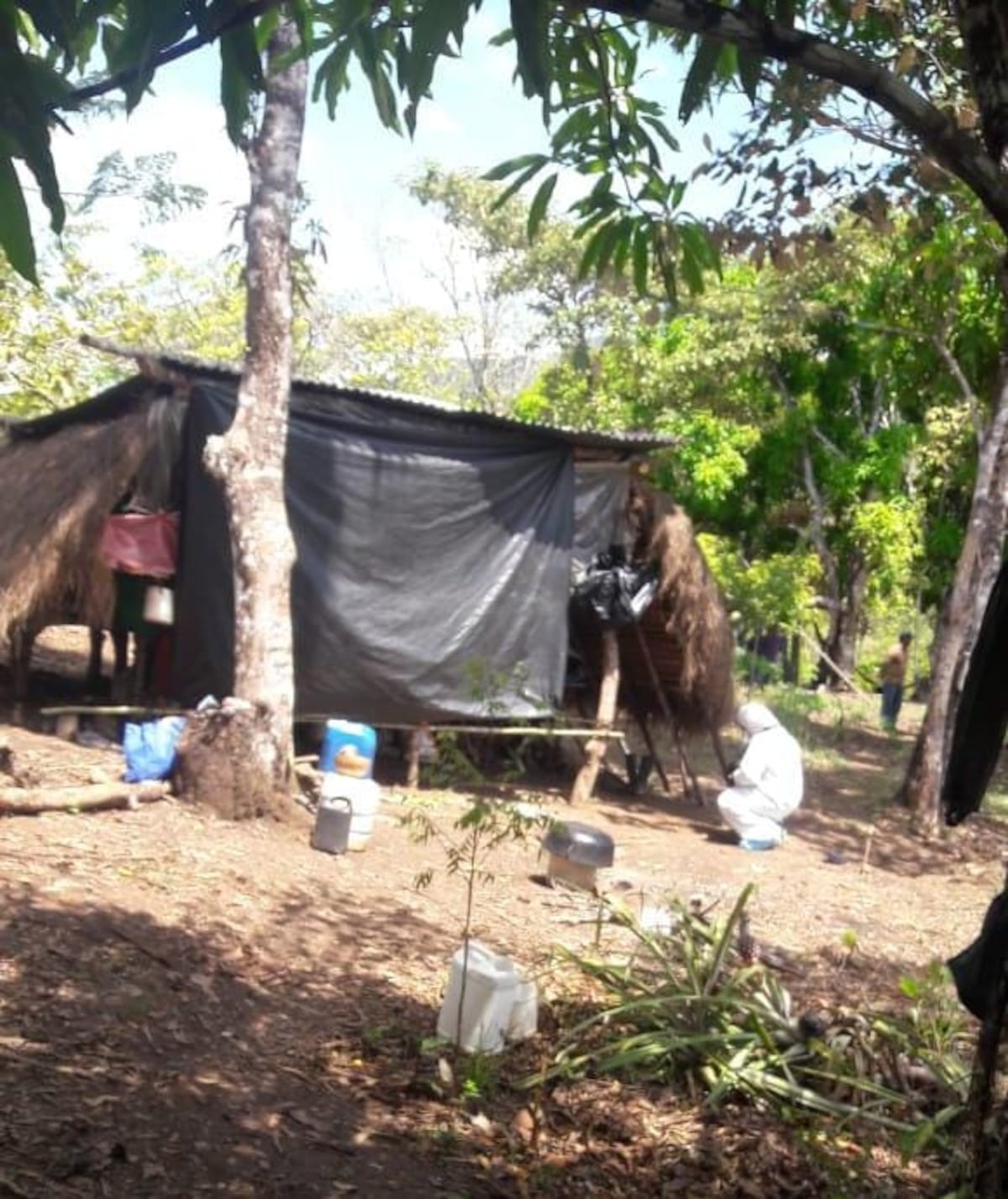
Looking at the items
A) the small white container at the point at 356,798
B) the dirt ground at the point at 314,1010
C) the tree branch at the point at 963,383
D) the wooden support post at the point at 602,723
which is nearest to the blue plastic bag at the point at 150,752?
the dirt ground at the point at 314,1010

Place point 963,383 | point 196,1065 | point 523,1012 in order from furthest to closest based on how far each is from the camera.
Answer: point 963,383
point 523,1012
point 196,1065

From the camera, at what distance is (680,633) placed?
1053 cm

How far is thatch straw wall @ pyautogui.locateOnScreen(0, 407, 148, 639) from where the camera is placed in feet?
29.9

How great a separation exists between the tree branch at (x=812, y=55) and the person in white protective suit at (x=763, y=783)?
718cm

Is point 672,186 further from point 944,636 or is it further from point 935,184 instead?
point 944,636

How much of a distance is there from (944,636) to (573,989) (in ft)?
19.9

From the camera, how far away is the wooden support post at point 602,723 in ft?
33.6

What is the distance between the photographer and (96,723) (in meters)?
9.57

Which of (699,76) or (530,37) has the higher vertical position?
(699,76)

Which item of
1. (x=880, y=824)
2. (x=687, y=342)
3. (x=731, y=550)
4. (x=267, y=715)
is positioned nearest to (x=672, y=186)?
(x=267, y=715)

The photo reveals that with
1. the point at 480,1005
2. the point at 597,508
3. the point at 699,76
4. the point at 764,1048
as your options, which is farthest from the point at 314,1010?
the point at 597,508

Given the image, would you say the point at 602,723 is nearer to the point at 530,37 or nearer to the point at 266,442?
the point at 266,442

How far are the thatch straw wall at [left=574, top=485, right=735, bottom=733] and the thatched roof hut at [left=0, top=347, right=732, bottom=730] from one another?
0.02 meters

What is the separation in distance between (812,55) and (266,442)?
5.73 meters
